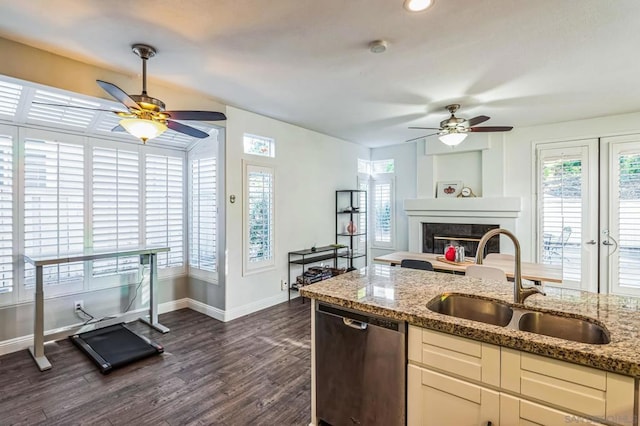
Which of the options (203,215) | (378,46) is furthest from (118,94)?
(203,215)

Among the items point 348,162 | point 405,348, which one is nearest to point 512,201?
point 348,162

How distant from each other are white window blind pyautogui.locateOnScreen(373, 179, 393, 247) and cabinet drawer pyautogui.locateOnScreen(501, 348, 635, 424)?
4.91 metres

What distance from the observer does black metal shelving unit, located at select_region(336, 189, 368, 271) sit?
18.6 feet

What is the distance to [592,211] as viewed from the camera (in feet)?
14.1

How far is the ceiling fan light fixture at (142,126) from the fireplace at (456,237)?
445 centimetres

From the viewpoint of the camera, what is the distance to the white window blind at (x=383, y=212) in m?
6.21

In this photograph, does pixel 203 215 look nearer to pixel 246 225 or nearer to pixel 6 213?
pixel 246 225

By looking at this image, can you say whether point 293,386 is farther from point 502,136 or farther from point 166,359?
point 502,136

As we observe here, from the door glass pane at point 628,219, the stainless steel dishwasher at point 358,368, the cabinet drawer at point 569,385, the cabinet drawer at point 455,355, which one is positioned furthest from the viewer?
the door glass pane at point 628,219

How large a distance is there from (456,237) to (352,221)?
5.88 feet

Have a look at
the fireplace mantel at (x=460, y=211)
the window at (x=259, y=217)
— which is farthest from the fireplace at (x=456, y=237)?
the window at (x=259, y=217)

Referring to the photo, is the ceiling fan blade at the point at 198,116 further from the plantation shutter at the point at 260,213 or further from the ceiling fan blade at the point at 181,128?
the plantation shutter at the point at 260,213

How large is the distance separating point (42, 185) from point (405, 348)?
378 centimetres

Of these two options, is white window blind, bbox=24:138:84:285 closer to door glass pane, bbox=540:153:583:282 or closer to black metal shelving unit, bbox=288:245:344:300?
black metal shelving unit, bbox=288:245:344:300
